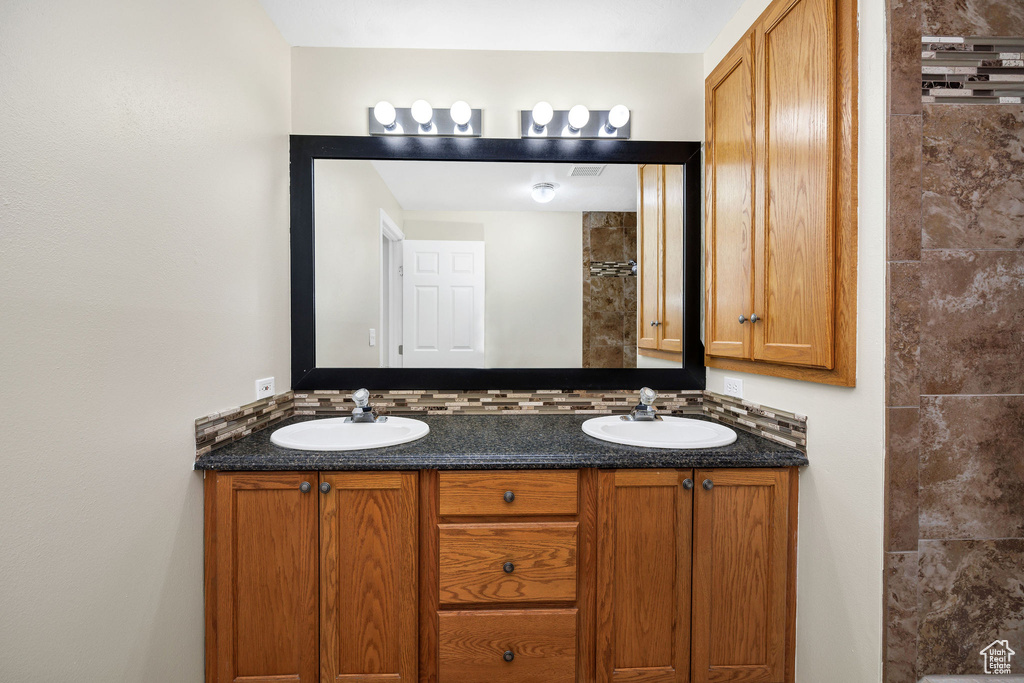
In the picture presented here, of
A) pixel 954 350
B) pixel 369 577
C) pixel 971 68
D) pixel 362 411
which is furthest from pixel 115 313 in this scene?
pixel 971 68

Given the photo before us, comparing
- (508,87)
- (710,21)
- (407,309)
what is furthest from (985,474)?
(508,87)

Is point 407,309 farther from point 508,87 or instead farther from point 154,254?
point 508,87

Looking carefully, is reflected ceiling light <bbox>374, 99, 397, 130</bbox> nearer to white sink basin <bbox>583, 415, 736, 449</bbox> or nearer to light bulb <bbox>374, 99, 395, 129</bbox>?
light bulb <bbox>374, 99, 395, 129</bbox>

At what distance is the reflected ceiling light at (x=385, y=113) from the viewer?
5.66ft

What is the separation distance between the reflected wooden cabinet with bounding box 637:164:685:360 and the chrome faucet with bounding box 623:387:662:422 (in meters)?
0.25

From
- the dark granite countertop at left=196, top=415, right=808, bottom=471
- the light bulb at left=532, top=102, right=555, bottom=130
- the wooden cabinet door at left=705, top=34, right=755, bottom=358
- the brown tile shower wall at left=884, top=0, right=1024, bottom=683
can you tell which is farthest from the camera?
the light bulb at left=532, top=102, right=555, bottom=130

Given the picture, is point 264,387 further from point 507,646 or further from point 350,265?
point 507,646

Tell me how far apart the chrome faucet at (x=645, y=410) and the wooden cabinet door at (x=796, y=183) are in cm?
41

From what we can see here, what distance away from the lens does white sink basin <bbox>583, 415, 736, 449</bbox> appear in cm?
154

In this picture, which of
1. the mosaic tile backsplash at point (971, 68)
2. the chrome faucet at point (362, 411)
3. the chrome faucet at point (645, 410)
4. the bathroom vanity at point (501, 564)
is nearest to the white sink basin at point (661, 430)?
the chrome faucet at point (645, 410)

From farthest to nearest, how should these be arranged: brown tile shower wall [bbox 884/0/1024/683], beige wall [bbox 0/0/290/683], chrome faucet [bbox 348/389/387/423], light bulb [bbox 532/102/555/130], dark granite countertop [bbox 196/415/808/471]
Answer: light bulb [bbox 532/102/555/130]
chrome faucet [bbox 348/389/387/423]
dark granite countertop [bbox 196/415/808/471]
brown tile shower wall [bbox 884/0/1024/683]
beige wall [bbox 0/0/290/683]

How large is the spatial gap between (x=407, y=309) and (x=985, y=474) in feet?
6.13

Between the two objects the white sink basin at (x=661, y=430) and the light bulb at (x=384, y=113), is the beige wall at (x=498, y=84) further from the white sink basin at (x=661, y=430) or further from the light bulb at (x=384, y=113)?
the white sink basin at (x=661, y=430)

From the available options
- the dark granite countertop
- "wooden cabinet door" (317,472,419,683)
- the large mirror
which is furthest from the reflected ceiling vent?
"wooden cabinet door" (317,472,419,683)
